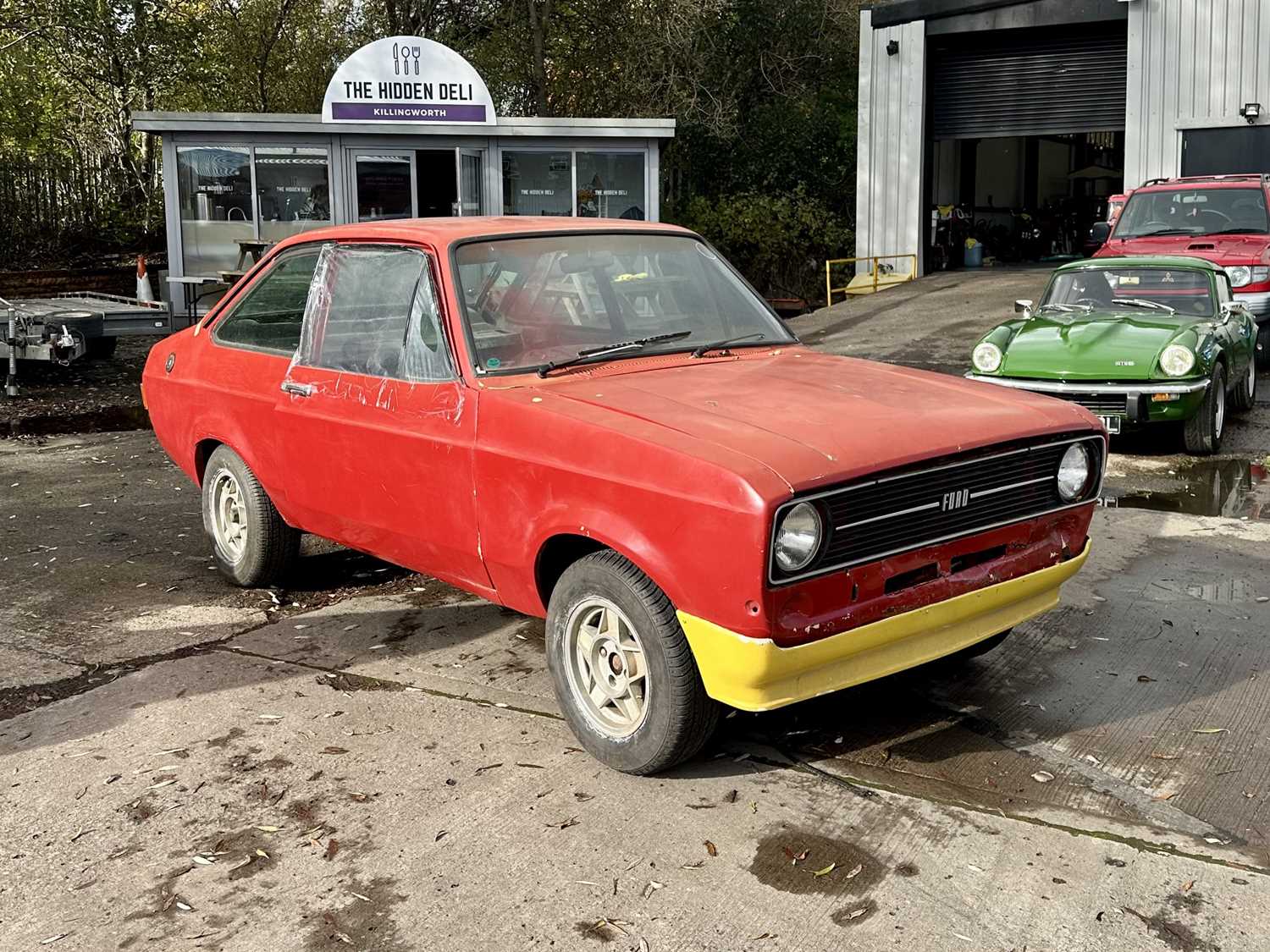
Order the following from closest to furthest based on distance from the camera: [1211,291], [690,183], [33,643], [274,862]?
[274,862] → [33,643] → [1211,291] → [690,183]

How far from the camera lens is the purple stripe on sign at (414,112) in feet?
61.3

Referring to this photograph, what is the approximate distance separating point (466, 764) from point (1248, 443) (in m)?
7.65

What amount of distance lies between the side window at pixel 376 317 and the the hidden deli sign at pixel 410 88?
46.4 ft

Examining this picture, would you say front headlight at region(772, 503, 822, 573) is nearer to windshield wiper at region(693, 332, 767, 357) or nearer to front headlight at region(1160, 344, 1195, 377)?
windshield wiper at region(693, 332, 767, 357)

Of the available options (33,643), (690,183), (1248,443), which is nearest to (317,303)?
(33,643)

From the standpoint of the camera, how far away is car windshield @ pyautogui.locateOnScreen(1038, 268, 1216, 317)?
10109 mm

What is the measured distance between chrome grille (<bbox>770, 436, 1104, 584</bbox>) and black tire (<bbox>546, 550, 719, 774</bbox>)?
16.7 inches

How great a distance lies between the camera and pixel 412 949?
308 cm

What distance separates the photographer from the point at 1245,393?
1066cm

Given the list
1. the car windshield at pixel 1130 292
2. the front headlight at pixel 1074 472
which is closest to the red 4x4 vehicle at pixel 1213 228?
the car windshield at pixel 1130 292

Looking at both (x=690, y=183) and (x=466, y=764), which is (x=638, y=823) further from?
(x=690, y=183)

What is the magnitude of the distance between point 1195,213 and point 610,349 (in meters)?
11.5

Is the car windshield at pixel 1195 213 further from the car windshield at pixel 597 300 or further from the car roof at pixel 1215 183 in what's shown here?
the car windshield at pixel 597 300

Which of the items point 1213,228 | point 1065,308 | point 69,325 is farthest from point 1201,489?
point 69,325
